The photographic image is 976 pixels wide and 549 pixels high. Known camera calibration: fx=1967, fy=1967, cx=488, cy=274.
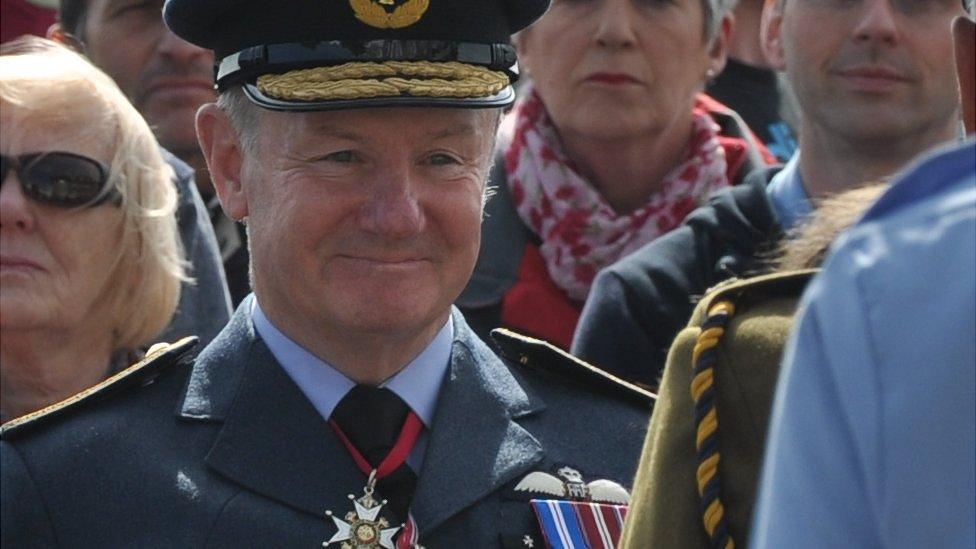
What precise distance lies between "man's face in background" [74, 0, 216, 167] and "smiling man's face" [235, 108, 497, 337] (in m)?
2.08

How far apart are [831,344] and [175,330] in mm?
2871

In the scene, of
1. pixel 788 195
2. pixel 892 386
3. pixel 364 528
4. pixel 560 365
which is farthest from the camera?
pixel 788 195

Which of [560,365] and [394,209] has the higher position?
[394,209]

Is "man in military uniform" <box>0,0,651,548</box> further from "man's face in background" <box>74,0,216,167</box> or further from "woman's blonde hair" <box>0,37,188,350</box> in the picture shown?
"man's face in background" <box>74,0,216,167</box>

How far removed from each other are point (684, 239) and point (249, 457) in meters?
1.44

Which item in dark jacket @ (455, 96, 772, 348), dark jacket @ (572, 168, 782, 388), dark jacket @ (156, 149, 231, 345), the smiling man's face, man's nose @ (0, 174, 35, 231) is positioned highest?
the smiling man's face

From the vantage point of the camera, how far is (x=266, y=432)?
9.30 ft

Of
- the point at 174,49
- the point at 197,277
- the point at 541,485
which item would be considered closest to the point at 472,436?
the point at 541,485

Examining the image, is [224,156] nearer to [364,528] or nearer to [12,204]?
[364,528]

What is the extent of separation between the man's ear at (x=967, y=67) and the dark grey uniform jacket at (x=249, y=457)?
4.12ft

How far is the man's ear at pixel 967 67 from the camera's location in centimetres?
168

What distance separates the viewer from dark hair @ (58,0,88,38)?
16.4 feet

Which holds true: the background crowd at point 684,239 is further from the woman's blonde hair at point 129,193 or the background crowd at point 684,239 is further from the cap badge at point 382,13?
the cap badge at point 382,13

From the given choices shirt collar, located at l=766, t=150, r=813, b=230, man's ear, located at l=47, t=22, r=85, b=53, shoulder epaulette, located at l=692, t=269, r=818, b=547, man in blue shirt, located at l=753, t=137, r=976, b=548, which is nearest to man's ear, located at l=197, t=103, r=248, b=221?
shoulder epaulette, located at l=692, t=269, r=818, b=547
